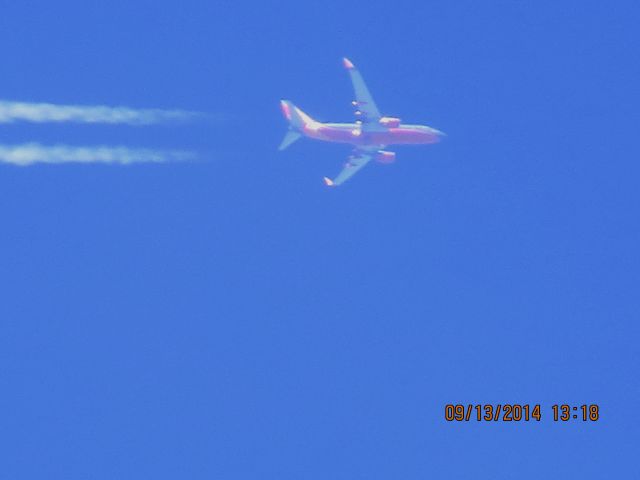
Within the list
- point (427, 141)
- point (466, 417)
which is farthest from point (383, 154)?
point (466, 417)

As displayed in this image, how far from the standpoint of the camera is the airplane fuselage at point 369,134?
84.6 meters

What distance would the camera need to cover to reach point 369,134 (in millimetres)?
84625

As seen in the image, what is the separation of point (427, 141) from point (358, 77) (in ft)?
19.0

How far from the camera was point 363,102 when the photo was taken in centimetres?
8388

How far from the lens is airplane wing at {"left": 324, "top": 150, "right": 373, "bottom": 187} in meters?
88.1

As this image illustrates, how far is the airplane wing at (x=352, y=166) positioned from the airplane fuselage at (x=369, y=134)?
2682 millimetres

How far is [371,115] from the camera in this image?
277 ft

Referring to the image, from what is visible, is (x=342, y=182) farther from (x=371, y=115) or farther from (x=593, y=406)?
(x=593, y=406)

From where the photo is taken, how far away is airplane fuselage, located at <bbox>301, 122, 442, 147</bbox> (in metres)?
84.6

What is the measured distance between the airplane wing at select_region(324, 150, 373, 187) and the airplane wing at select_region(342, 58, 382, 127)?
3577mm

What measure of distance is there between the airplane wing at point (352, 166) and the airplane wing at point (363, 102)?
3577 millimetres

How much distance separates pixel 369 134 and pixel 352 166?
499 cm

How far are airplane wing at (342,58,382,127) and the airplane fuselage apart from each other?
65 centimetres

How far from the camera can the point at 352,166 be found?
8925 centimetres
